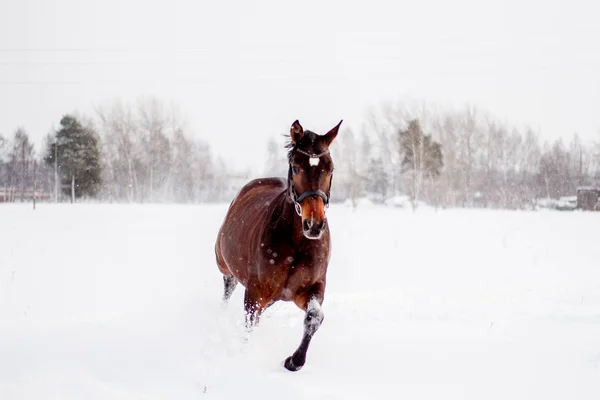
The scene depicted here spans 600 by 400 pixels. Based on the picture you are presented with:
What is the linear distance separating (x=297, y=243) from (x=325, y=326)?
2.07 metres

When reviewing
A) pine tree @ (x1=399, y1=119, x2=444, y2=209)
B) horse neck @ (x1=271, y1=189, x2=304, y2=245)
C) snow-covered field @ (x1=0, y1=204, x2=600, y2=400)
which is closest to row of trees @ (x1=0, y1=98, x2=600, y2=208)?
pine tree @ (x1=399, y1=119, x2=444, y2=209)

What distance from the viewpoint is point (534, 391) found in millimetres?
3492

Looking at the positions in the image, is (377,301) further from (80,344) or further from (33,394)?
(33,394)

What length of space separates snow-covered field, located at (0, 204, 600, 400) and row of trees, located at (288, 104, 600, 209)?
95.1 feet

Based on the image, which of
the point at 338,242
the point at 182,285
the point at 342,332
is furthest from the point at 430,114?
the point at 342,332

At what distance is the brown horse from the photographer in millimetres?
3574

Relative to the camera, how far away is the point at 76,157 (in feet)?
114

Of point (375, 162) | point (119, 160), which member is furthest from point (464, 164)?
point (119, 160)

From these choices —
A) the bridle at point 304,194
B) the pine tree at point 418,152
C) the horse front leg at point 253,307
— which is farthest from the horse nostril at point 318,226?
the pine tree at point 418,152

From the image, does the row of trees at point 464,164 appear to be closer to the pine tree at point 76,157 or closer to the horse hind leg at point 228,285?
the pine tree at point 76,157

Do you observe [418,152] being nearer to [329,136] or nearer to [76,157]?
[76,157]

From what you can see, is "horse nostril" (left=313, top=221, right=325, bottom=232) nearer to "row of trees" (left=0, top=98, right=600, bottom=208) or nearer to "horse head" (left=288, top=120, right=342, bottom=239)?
"horse head" (left=288, top=120, right=342, bottom=239)

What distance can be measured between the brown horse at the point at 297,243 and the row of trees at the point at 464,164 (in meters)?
37.2

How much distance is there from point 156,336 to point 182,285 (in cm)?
653
